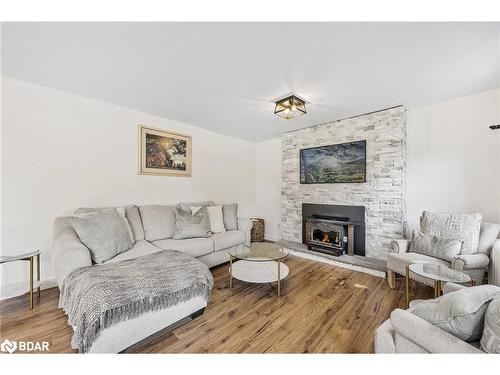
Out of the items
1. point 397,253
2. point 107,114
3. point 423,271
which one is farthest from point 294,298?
point 107,114

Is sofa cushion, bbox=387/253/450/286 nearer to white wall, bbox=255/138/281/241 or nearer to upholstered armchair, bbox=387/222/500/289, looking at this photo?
upholstered armchair, bbox=387/222/500/289

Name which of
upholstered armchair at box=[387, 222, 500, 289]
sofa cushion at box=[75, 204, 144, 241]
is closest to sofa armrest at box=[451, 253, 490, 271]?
upholstered armchair at box=[387, 222, 500, 289]

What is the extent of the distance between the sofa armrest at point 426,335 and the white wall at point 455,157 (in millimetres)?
2575

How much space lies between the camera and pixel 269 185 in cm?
479

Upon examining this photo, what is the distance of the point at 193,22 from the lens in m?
1.42

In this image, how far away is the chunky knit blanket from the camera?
4.11 ft

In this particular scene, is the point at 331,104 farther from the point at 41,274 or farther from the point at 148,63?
the point at 41,274

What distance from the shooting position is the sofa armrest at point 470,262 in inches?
72.8

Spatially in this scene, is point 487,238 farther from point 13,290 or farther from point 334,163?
point 13,290

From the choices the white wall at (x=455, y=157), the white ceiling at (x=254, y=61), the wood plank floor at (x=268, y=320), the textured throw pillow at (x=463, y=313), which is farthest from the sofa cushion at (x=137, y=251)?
the white wall at (x=455, y=157)

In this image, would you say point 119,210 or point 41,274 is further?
point 119,210

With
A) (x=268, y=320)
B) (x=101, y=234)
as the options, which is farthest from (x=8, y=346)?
(x=268, y=320)

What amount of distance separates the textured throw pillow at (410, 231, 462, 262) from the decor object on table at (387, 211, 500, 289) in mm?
32
